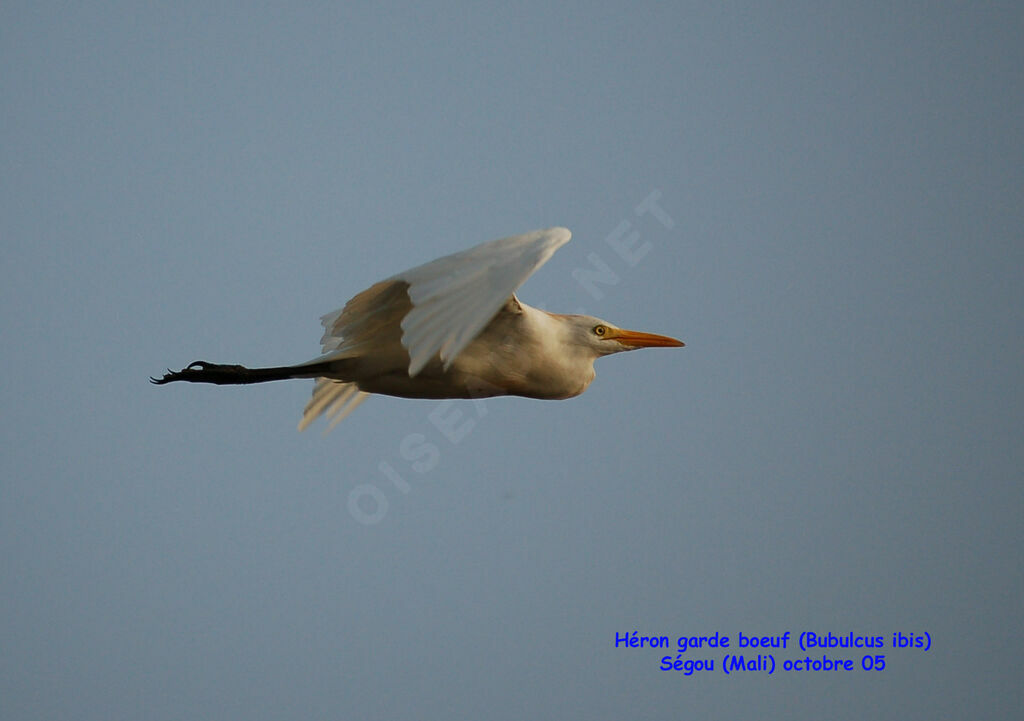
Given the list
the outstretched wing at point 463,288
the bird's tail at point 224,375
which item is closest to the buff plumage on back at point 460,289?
the outstretched wing at point 463,288

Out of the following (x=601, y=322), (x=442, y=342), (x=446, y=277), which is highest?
(x=601, y=322)

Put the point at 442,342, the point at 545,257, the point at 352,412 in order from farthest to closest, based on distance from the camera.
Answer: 1. the point at 352,412
2. the point at 545,257
3. the point at 442,342

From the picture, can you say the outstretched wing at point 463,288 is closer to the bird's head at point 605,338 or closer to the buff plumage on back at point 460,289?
the buff plumage on back at point 460,289

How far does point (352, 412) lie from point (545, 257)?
3.30 metres

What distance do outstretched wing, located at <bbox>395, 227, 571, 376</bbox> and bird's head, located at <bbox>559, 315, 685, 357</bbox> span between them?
1.51m

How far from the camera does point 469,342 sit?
22.6 ft

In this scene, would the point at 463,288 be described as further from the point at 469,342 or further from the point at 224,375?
the point at 224,375

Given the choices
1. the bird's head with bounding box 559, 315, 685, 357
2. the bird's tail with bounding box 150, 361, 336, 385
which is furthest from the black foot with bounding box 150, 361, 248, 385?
the bird's head with bounding box 559, 315, 685, 357

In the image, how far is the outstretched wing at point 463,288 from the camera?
20.1ft

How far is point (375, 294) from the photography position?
7.58 metres

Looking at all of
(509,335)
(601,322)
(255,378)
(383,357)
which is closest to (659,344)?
(601,322)

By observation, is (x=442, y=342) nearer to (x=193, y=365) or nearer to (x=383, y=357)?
(x=383, y=357)

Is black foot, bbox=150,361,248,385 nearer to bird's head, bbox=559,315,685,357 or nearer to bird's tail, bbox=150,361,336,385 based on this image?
bird's tail, bbox=150,361,336,385

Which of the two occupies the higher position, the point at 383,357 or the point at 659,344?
the point at 659,344
